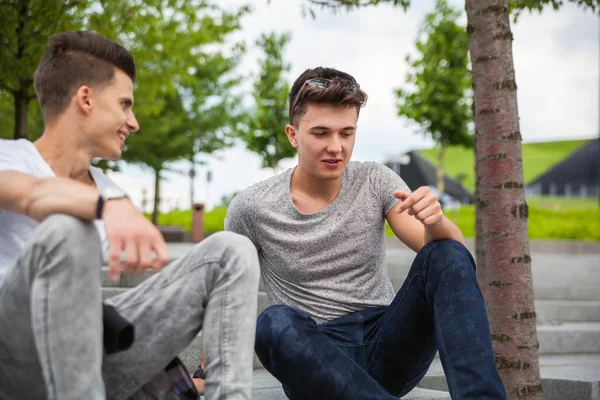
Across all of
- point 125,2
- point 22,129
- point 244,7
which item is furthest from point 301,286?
point 244,7

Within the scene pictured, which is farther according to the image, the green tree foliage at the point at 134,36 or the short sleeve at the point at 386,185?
the green tree foliage at the point at 134,36

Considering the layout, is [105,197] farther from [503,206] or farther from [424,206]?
[503,206]

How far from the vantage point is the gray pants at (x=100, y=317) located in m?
1.76

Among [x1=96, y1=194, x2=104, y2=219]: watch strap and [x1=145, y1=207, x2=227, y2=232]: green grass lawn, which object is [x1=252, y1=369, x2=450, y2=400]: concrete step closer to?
[x1=96, y1=194, x2=104, y2=219]: watch strap

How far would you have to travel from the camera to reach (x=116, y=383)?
2.11 m

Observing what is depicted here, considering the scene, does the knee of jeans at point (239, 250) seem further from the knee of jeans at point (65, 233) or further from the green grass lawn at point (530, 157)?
the green grass lawn at point (530, 157)

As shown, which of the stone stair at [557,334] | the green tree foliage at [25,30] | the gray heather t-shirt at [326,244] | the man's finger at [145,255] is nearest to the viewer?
the man's finger at [145,255]

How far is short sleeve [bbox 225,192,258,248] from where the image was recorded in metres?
3.13

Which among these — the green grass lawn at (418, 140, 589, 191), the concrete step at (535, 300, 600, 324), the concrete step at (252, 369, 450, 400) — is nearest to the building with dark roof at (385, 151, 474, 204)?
the green grass lawn at (418, 140, 589, 191)

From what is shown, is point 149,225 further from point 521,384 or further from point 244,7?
point 244,7

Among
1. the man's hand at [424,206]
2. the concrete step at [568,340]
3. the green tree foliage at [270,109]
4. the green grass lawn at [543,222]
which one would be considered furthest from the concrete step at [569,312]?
the green tree foliage at [270,109]

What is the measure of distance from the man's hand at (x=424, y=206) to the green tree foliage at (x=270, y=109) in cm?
2526

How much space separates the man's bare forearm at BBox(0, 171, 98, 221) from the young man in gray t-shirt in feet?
3.55

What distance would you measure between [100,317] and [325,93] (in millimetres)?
1597
